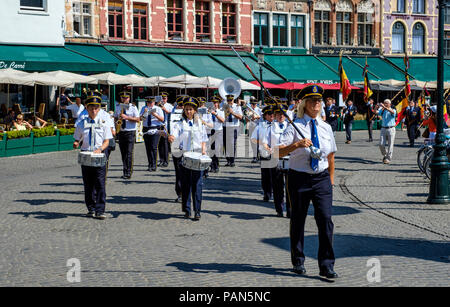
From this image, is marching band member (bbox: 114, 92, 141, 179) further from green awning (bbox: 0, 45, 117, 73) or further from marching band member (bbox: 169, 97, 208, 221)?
green awning (bbox: 0, 45, 117, 73)

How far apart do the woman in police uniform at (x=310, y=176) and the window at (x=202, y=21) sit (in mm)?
31408

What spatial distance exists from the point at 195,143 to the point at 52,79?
14283 mm

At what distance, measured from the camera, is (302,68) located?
3981cm

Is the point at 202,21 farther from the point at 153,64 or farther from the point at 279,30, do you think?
the point at 153,64

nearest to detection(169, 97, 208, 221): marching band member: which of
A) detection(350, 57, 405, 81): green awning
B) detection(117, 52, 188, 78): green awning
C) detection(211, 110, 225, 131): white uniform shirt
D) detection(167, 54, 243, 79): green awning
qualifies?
detection(211, 110, 225, 131): white uniform shirt

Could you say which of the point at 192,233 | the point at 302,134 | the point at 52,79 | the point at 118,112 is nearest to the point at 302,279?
the point at 302,134

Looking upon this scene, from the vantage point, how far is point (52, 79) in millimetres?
23891

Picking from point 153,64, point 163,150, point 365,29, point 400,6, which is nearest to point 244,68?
point 153,64

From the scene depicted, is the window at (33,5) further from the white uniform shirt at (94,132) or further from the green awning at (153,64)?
the white uniform shirt at (94,132)

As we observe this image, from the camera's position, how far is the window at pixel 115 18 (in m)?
34.9

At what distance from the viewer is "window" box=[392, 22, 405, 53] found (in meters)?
44.6

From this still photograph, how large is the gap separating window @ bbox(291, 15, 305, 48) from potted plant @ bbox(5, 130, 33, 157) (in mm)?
22609

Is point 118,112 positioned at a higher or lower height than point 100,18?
lower
